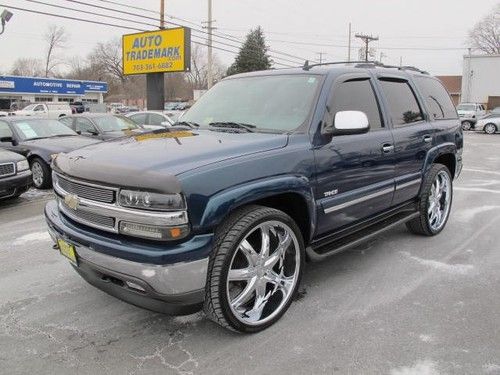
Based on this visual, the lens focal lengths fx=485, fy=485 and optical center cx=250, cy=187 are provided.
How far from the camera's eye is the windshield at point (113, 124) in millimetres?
12734

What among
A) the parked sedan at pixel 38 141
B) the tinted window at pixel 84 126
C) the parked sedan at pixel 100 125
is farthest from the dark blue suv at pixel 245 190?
the tinted window at pixel 84 126

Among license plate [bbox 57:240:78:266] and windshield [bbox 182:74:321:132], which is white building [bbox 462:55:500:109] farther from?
license plate [bbox 57:240:78:266]

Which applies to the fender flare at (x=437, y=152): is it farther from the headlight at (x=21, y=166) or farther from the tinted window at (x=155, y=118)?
the tinted window at (x=155, y=118)

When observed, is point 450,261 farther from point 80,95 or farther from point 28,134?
point 80,95

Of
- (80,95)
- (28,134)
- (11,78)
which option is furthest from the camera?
(80,95)

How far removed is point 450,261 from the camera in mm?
4898

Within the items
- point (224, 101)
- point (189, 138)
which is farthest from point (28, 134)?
point (189, 138)

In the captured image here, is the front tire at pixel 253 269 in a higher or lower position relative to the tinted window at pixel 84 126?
lower

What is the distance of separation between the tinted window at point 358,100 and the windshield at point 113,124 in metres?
9.44

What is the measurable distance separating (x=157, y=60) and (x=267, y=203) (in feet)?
81.7

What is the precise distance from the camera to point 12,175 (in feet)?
26.0

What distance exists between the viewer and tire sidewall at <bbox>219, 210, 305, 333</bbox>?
3.07 m

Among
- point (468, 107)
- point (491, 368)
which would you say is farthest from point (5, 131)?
point (468, 107)

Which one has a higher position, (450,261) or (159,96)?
(159,96)
